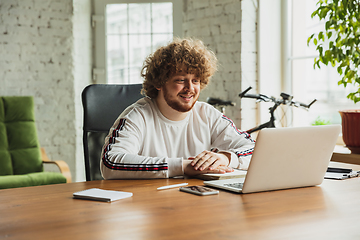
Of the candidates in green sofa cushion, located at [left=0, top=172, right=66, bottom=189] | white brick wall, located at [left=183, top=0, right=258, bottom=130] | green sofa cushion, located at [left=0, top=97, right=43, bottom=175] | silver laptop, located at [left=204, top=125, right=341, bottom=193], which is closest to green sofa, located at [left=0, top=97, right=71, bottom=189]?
green sofa cushion, located at [left=0, top=97, right=43, bottom=175]

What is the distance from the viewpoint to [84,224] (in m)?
0.87

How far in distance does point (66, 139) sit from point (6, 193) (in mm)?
2459

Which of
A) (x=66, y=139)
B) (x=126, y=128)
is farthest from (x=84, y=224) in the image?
(x=66, y=139)

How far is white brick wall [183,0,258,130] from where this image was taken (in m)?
3.32

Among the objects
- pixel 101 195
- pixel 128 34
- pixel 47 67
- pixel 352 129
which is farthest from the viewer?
pixel 128 34

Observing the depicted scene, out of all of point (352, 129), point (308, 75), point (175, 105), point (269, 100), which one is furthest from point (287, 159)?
point (308, 75)

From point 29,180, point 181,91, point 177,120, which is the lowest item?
point 29,180

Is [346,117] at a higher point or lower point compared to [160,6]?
lower

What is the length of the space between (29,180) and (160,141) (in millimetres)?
1497

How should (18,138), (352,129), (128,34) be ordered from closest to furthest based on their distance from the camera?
(352,129)
(18,138)
(128,34)

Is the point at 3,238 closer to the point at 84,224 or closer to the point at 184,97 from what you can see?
the point at 84,224

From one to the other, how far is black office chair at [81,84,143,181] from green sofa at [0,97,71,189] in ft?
4.40

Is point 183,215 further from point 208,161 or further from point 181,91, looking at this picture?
point 181,91

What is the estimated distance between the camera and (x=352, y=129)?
2.22m
